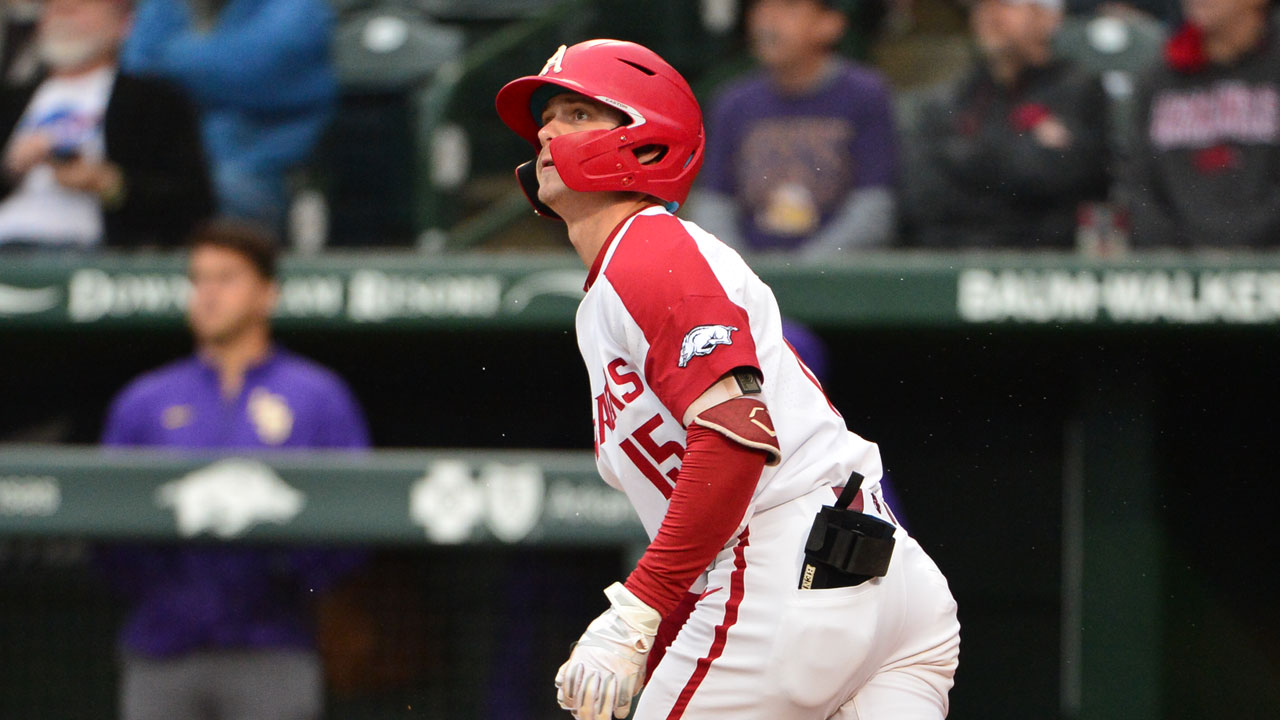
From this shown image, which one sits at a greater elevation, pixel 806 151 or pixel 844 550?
pixel 806 151

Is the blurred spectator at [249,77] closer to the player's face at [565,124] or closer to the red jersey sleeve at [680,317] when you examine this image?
the player's face at [565,124]

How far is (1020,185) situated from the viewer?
533 centimetres

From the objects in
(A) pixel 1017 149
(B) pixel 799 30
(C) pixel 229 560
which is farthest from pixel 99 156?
(A) pixel 1017 149

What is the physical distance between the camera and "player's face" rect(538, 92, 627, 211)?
2686 mm

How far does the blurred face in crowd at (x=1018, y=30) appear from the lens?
17.7 ft

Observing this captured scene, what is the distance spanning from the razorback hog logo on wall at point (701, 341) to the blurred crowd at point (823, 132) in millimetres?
3010

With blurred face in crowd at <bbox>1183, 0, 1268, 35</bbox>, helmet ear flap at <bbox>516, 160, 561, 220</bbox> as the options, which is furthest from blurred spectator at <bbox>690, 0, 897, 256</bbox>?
helmet ear flap at <bbox>516, 160, 561, 220</bbox>

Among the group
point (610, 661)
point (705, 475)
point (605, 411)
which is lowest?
point (610, 661)

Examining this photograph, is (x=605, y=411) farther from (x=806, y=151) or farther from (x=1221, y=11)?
(x=1221, y=11)

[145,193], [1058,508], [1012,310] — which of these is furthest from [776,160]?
[145,193]

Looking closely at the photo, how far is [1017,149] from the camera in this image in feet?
17.5

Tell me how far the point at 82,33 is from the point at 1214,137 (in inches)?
154

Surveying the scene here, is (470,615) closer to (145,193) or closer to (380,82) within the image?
(145,193)

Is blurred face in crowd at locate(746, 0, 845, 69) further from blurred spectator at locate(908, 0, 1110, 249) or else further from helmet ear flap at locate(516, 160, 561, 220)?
helmet ear flap at locate(516, 160, 561, 220)
